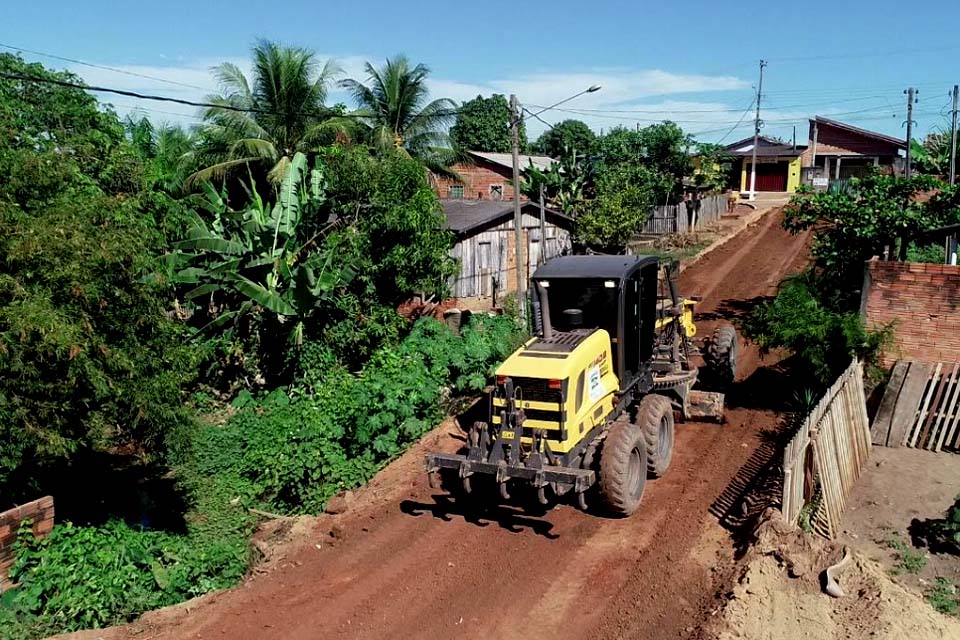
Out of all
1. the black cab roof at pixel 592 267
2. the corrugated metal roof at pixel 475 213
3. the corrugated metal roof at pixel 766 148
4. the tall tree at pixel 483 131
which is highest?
the tall tree at pixel 483 131

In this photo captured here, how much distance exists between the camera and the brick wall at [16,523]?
295 inches

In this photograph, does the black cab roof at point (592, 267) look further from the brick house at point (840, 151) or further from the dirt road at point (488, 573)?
the brick house at point (840, 151)

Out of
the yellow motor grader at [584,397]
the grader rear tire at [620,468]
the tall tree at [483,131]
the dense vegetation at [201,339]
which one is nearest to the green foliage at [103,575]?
the dense vegetation at [201,339]

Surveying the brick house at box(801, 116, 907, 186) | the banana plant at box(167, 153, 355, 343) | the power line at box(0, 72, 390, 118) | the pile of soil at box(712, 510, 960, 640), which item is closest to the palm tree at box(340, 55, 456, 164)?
the power line at box(0, 72, 390, 118)

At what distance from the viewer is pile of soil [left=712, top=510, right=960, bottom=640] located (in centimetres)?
650

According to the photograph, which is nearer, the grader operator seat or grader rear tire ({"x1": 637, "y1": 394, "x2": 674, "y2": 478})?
the grader operator seat

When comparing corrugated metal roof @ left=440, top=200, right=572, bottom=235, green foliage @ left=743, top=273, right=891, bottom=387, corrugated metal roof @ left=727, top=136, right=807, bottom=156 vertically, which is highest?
Result: corrugated metal roof @ left=727, top=136, right=807, bottom=156

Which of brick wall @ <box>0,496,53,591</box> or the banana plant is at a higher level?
the banana plant

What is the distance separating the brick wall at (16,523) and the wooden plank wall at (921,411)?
1082 cm

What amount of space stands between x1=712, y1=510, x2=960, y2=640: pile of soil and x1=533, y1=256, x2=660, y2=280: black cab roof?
11.2 feet

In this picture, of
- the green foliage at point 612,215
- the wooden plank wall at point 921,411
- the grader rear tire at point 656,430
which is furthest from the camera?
the green foliage at point 612,215

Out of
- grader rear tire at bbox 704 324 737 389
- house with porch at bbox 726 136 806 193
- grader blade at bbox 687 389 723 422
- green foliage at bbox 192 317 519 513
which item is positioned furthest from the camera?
house with porch at bbox 726 136 806 193

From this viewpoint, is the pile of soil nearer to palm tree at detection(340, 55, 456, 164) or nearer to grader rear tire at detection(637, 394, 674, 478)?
grader rear tire at detection(637, 394, 674, 478)

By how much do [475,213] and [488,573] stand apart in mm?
16558
